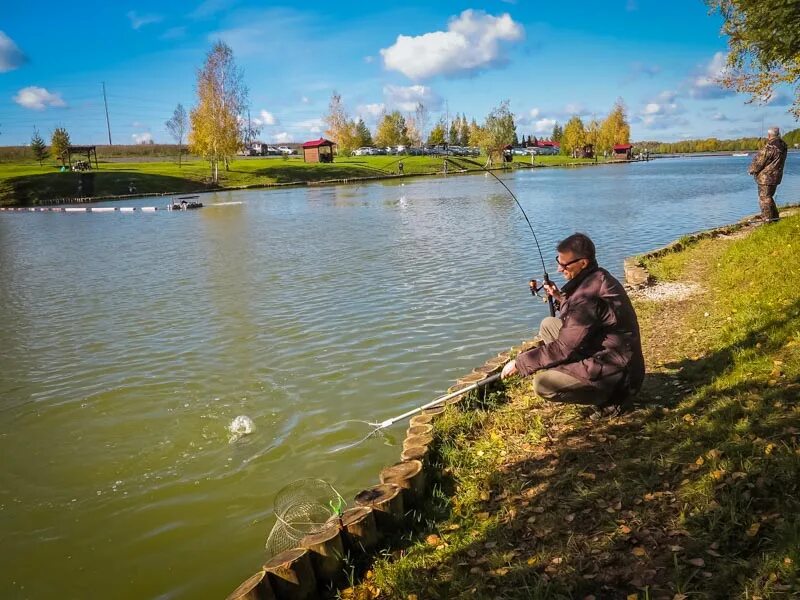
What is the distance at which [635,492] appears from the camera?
4398 millimetres

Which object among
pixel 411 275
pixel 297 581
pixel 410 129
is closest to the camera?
pixel 297 581

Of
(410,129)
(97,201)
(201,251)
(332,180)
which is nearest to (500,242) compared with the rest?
(201,251)

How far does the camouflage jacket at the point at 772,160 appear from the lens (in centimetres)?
1512

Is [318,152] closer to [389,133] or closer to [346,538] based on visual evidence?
[389,133]

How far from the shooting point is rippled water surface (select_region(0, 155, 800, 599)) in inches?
198

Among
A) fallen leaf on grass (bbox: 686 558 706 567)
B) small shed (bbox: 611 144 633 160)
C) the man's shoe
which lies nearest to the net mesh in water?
fallen leaf on grass (bbox: 686 558 706 567)

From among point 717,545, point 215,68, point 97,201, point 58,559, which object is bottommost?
point 58,559

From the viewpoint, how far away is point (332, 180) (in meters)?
74.6

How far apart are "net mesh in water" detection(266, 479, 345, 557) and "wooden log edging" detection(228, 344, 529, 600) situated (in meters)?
0.18

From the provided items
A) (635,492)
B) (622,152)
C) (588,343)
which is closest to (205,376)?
(588,343)

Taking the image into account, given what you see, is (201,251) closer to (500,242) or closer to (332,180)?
(500,242)

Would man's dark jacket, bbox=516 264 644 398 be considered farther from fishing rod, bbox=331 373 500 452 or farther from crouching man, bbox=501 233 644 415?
fishing rod, bbox=331 373 500 452

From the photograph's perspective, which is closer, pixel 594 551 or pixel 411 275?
pixel 594 551

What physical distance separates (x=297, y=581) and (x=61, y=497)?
3.21 metres
